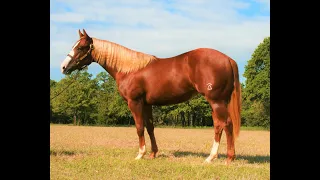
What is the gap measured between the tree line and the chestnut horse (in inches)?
1369

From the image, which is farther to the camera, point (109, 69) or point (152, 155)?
point (109, 69)

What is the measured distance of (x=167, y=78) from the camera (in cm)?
764

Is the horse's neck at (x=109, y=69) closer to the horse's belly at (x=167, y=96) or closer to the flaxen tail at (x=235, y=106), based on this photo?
the horse's belly at (x=167, y=96)

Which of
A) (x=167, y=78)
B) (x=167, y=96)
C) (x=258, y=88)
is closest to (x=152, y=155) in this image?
(x=167, y=96)

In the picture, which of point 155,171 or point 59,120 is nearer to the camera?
point 155,171

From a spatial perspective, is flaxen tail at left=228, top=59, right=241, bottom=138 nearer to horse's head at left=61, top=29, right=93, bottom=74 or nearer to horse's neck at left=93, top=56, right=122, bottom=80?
horse's neck at left=93, top=56, right=122, bottom=80

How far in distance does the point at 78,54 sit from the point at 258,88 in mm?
36467

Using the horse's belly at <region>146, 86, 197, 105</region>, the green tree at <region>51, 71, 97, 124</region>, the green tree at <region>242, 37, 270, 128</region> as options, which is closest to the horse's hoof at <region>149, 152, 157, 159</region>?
the horse's belly at <region>146, 86, 197, 105</region>

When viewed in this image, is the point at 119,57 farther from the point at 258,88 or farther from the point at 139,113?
the point at 258,88

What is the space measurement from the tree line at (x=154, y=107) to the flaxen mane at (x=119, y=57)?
34770 millimetres
